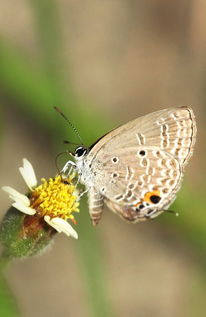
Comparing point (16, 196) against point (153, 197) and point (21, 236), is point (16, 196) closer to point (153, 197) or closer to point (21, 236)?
point (21, 236)

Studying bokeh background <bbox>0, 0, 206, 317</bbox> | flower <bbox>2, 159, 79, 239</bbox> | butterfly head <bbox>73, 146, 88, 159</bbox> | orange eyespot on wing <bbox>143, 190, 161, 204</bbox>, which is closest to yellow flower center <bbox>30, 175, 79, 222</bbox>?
flower <bbox>2, 159, 79, 239</bbox>

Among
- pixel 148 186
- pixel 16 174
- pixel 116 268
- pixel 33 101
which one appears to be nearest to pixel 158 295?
pixel 116 268

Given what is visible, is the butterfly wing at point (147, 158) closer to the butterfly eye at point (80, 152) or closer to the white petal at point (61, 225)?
the butterfly eye at point (80, 152)

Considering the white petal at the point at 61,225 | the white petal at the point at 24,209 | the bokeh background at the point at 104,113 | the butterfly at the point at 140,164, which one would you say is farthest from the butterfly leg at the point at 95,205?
the bokeh background at the point at 104,113

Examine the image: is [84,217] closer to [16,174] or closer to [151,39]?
[16,174]

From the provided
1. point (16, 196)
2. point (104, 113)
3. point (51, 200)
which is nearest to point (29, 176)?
point (51, 200)
